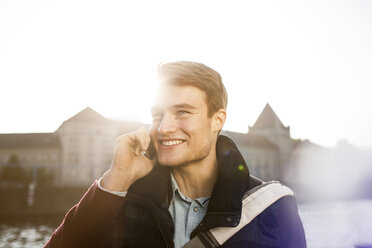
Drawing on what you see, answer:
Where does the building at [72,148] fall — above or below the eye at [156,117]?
A: below

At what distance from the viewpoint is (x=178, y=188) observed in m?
2.41

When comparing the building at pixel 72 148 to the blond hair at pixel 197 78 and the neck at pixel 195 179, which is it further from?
the blond hair at pixel 197 78

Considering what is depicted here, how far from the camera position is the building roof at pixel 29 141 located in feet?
160

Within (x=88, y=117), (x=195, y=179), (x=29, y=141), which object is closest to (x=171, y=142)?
(x=195, y=179)

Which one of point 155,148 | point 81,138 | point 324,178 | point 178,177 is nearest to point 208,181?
point 178,177

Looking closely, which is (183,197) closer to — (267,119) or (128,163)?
(128,163)

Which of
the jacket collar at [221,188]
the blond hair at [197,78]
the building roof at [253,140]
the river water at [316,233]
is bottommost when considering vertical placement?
the building roof at [253,140]

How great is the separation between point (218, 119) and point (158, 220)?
0.90 m

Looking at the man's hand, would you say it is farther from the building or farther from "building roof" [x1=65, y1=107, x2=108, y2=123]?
"building roof" [x1=65, y1=107, x2=108, y2=123]

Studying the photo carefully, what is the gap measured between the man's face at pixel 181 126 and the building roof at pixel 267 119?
63.9 metres

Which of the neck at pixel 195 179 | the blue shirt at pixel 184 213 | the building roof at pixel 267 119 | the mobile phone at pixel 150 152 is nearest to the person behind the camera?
the blue shirt at pixel 184 213

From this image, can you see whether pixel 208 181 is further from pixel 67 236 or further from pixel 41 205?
pixel 41 205

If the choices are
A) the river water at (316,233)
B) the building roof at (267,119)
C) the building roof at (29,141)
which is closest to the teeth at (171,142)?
the river water at (316,233)

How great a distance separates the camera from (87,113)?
152 feet
